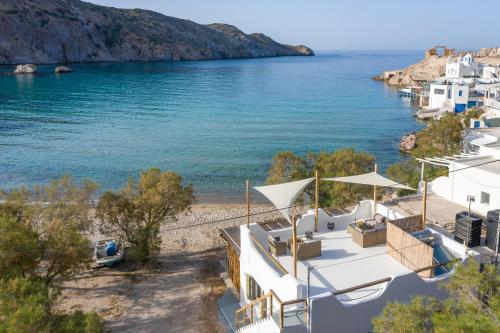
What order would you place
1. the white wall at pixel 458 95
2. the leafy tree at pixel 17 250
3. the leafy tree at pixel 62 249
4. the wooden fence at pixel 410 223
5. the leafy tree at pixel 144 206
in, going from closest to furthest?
the leafy tree at pixel 17 250 → the wooden fence at pixel 410 223 → the leafy tree at pixel 62 249 → the leafy tree at pixel 144 206 → the white wall at pixel 458 95

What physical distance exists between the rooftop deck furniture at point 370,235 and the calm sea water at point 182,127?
1786 centimetres

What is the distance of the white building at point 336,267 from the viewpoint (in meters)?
10.5

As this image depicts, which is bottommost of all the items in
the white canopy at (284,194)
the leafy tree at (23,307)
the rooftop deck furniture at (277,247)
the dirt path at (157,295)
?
the dirt path at (157,295)

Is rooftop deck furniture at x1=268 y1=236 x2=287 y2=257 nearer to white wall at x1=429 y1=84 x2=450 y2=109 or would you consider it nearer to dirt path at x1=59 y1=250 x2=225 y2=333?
dirt path at x1=59 y1=250 x2=225 y2=333

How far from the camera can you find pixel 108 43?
6230 inches

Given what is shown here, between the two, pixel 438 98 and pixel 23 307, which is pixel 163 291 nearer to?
pixel 23 307

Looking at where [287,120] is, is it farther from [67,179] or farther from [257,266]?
[257,266]

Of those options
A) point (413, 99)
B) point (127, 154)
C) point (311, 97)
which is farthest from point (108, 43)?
point (127, 154)

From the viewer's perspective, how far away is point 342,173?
22375 mm

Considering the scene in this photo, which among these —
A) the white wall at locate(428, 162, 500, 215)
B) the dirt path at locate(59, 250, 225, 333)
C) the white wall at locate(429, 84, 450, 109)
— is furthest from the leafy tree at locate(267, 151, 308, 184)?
the white wall at locate(429, 84, 450, 109)

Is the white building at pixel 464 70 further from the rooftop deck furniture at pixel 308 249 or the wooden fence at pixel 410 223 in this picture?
the rooftop deck furniture at pixel 308 249

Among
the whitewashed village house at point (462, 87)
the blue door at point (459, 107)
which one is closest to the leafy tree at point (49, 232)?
the blue door at point (459, 107)

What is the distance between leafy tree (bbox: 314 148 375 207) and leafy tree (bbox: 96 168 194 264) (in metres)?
7.56

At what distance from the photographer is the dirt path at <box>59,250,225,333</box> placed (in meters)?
15.1
